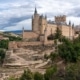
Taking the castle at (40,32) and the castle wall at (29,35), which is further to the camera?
the castle wall at (29,35)

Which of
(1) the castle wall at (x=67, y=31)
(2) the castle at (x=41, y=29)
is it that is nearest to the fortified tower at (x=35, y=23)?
(2) the castle at (x=41, y=29)

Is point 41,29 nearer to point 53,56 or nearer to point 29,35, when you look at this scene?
point 29,35

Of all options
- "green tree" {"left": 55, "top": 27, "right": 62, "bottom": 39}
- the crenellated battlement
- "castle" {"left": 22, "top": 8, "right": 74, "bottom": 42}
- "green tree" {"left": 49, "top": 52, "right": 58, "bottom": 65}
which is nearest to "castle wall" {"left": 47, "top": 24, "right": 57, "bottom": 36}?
"castle" {"left": 22, "top": 8, "right": 74, "bottom": 42}

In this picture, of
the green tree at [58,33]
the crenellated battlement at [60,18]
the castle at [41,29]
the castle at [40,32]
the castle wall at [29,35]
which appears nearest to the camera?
the castle at [40,32]

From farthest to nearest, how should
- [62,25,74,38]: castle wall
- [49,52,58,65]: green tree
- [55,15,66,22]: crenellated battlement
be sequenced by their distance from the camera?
[55,15,66,22]: crenellated battlement, [62,25,74,38]: castle wall, [49,52,58,65]: green tree

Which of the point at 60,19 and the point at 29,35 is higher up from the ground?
the point at 60,19

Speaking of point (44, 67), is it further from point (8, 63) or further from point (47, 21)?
point (47, 21)

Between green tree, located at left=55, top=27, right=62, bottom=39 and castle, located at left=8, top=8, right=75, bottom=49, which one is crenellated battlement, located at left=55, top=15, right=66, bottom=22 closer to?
castle, located at left=8, top=8, right=75, bottom=49

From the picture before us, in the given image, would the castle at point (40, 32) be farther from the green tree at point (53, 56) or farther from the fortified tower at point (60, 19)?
the green tree at point (53, 56)

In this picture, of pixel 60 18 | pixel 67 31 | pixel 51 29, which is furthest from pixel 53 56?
pixel 60 18

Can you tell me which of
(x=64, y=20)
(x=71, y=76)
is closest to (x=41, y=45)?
(x=64, y=20)

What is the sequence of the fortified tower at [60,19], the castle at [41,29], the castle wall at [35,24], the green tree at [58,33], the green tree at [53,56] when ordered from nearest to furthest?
the green tree at [53,56], the castle at [41,29], the green tree at [58,33], the castle wall at [35,24], the fortified tower at [60,19]

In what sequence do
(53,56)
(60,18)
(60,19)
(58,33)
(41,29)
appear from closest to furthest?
(53,56), (41,29), (58,33), (60,19), (60,18)

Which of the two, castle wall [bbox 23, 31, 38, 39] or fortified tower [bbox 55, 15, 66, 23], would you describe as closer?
castle wall [bbox 23, 31, 38, 39]
